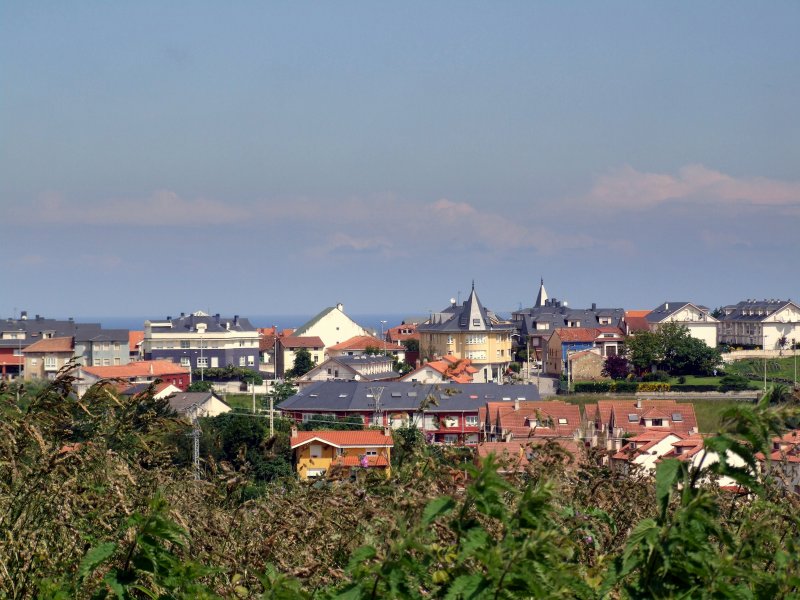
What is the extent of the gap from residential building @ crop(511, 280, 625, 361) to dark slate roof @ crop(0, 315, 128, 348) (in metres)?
31.3

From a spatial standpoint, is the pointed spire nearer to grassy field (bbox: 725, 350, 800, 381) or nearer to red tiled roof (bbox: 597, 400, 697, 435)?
grassy field (bbox: 725, 350, 800, 381)

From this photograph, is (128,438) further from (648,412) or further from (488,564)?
(648,412)

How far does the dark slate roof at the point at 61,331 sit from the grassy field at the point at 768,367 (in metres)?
42.2

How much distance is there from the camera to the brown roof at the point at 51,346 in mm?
71719

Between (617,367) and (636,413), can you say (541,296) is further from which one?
(636,413)

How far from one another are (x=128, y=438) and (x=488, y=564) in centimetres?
273

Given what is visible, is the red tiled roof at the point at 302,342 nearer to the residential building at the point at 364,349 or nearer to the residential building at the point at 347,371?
the residential building at the point at 364,349

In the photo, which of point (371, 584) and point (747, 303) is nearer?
point (371, 584)

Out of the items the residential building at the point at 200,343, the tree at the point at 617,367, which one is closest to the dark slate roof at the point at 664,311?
the tree at the point at 617,367

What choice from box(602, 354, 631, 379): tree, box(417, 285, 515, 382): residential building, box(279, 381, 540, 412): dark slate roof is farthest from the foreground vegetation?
box(417, 285, 515, 382): residential building

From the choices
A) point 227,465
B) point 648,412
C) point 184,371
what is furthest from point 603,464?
point 184,371

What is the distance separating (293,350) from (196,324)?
793cm

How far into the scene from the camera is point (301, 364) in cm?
8188

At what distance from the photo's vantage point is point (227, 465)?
4.95 meters
